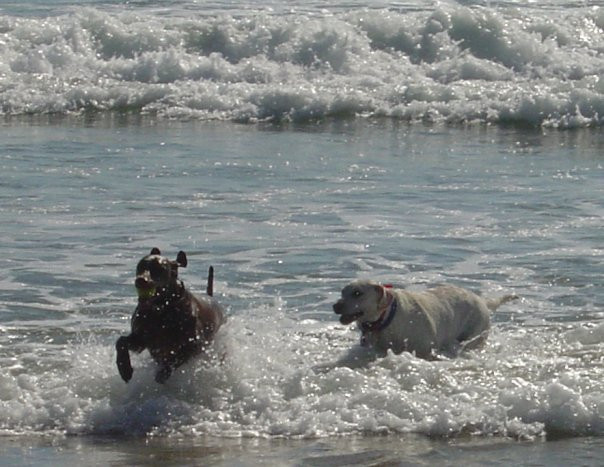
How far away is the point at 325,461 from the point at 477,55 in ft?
62.6

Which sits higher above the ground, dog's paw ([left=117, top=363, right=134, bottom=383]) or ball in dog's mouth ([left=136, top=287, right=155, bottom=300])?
ball in dog's mouth ([left=136, top=287, right=155, bottom=300])

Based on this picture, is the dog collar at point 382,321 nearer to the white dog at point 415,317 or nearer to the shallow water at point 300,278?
the white dog at point 415,317

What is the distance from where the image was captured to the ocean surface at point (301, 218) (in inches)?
314

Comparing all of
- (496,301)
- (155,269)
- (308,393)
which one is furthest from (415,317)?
(155,269)

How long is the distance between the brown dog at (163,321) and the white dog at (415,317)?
3.91 ft

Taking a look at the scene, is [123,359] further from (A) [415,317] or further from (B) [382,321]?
(A) [415,317]

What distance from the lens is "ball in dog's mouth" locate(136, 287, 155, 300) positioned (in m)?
8.02

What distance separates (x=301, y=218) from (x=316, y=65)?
11954 mm

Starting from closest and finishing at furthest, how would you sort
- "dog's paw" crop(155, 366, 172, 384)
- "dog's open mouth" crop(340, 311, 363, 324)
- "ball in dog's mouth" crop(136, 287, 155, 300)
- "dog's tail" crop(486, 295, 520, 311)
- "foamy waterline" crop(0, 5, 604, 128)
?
"ball in dog's mouth" crop(136, 287, 155, 300) → "dog's paw" crop(155, 366, 172, 384) → "dog's open mouth" crop(340, 311, 363, 324) → "dog's tail" crop(486, 295, 520, 311) → "foamy waterline" crop(0, 5, 604, 128)

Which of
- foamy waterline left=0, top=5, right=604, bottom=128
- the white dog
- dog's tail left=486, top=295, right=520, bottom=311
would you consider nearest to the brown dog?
the white dog

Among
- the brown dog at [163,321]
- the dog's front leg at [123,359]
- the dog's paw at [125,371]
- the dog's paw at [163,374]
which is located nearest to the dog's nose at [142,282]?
the brown dog at [163,321]

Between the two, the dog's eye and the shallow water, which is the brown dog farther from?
the shallow water

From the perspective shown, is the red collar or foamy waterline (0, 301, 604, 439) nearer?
foamy waterline (0, 301, 604, 439)

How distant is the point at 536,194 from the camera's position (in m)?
15.1
